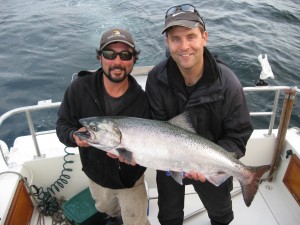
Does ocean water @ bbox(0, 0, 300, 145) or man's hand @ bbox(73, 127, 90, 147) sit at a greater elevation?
man's hand @ bbox(73, 127, 90, 147)

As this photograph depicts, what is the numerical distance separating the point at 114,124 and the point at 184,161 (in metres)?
0.76

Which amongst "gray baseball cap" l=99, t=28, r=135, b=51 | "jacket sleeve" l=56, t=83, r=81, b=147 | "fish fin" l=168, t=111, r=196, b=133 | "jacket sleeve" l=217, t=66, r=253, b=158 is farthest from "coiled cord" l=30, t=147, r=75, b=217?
"jacket sleeve" l=217, t=66, r=253, b=158

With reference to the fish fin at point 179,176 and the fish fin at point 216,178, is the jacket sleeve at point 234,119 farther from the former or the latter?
the fish fin at point 179,176

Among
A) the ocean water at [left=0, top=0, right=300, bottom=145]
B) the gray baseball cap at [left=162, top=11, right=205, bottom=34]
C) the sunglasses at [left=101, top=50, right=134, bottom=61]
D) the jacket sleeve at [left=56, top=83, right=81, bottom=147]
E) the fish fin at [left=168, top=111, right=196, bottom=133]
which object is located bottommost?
the ocean water at [left=0, top=0, right=300, bottom=145]

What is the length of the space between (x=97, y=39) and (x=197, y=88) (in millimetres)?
11137

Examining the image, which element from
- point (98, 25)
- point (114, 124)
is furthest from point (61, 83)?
point (114, 124)

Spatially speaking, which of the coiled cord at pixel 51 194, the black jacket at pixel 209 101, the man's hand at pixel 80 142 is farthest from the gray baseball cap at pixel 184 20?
the coiled cord at pixel 51 194

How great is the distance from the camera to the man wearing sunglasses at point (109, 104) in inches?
128

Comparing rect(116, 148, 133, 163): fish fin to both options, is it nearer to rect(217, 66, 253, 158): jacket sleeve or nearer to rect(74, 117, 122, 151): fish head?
rect(74, 117, 122, 151): fish head

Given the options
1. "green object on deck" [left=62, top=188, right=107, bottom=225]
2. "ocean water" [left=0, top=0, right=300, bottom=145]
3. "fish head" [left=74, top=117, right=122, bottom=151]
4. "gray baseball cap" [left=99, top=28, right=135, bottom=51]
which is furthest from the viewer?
"ocean water" [left=0, top=0, right=300, bottom=145]

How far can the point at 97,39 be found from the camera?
1345cm

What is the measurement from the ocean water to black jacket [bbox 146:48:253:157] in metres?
5.15

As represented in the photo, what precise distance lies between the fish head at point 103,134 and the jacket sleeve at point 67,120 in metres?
0.48

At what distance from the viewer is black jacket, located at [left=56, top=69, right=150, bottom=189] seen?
3.33 metres
